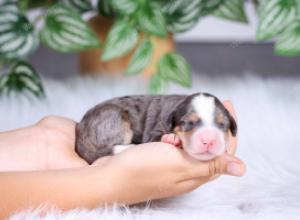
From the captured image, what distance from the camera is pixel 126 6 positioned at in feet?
6.65

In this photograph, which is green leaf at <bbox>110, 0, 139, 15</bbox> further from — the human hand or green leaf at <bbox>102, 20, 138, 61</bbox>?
the human hand

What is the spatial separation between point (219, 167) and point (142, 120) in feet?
1.04

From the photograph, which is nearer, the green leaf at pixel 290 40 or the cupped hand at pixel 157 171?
the cupped hand at pixel 157 171

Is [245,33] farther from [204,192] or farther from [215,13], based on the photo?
[204,192]

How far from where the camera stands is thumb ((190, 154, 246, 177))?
1.03 meters

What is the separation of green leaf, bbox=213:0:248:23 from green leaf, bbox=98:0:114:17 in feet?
1.27

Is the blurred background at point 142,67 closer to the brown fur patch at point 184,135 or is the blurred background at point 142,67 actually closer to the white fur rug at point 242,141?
the white fur rug at point 242,141

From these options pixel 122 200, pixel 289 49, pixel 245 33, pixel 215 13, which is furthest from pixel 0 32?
pixel 245 33

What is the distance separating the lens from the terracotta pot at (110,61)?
2191 millimetres

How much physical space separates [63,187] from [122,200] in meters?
0.11

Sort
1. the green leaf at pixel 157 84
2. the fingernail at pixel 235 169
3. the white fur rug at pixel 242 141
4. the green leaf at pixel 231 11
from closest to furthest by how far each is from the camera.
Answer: the fingernail at pixel 235 169 → the white fur rug at pixel 242 141 → the green leaf at pixel 157 84 → the green leaf at pixel 231 11

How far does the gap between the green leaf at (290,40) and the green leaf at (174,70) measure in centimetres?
33

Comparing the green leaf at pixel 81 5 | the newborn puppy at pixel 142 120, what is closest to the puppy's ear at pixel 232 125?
the newborn puppy at pixel 142 120

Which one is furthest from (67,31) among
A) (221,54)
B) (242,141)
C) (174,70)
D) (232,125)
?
(221,54)
